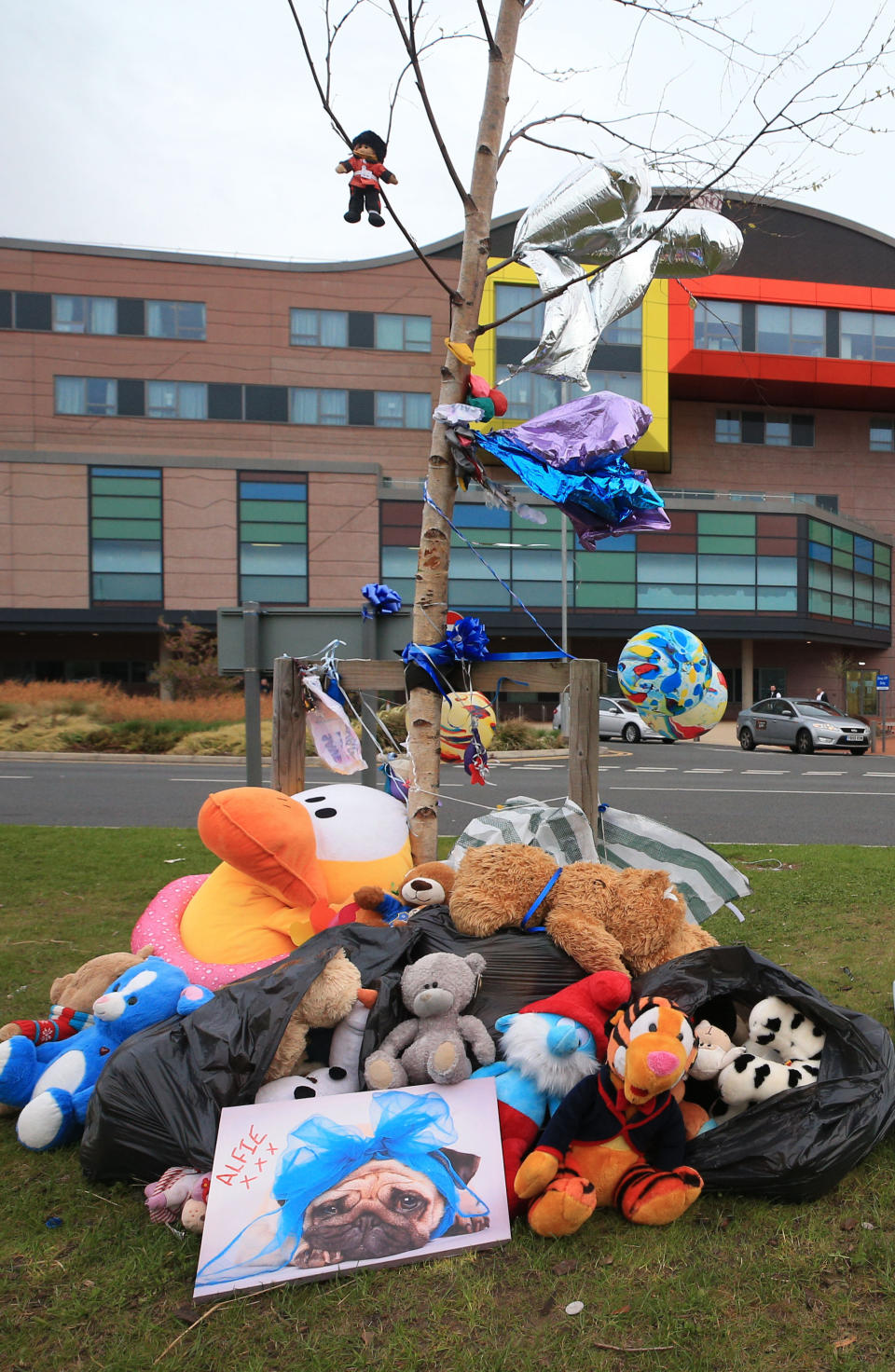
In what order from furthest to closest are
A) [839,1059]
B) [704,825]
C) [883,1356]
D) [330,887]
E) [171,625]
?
1. [171,625]
2. [704,825]
3. [330,887]
4. [839,1059]
5. [883,1356]

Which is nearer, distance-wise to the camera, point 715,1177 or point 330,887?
point 715,1177

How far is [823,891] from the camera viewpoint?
20.0 ft

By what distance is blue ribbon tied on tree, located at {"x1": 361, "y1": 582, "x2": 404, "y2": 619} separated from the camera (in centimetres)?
447

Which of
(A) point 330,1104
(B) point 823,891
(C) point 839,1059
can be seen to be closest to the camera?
(A) point 330,1104

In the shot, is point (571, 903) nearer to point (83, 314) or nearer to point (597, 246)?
point (597, 246)

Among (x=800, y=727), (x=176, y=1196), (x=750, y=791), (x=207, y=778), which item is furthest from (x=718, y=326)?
(x=176, y=1196)

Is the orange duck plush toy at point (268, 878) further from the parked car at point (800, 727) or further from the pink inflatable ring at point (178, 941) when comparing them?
the parked car at point (800, 727)

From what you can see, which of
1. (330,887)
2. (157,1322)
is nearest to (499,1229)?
(157,1322)

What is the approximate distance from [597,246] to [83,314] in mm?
35526

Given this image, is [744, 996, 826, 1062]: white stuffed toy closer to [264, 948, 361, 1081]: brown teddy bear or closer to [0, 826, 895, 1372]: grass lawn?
[0, 826, 895, 1372]: grass lawn

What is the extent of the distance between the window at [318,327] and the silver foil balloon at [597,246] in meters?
33.1

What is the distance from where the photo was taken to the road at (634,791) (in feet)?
32.6

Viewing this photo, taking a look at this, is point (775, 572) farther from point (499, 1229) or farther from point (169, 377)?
point (499, 1229)

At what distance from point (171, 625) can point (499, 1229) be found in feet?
107
